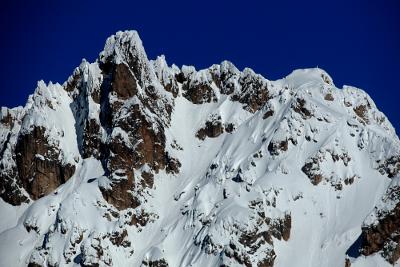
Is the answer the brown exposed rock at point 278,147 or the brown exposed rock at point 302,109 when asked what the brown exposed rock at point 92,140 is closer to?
the brown exposed rock at point 278,147

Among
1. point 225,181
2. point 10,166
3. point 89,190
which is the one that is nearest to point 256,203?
point 225,181

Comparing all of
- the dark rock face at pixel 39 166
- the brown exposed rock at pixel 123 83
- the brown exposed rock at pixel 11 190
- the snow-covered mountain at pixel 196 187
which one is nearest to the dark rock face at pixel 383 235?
the snow-covered mountain at pixel 196 187

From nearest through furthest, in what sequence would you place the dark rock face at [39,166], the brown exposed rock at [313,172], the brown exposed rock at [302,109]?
1. the brown exposed rock at [313,172]
2. the brown exposed rock at [302,109]
3. the dark rock face at [39,166]

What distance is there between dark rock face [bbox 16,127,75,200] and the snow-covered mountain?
262mm

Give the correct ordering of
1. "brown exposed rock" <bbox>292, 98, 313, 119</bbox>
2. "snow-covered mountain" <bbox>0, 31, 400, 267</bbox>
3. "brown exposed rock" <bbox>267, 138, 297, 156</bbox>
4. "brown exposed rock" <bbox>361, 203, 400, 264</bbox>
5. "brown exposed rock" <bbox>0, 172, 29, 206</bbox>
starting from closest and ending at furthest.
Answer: "brown exposed rock" <bbox>361, 203, 400, 264</bbox> < "snow-covered mountain" <bbox>0, 31, 400, 267</bbox> < "brown exposed rock" <bbox>267, 138, 297, 156</bbox> < "brown exposed rock" <bbox>292, 98, 313, 119</bbox> < "brown exposed rock" <bbox>0, 172, 29, 206</bbox>

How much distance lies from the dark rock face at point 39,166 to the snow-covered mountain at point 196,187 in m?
0.26

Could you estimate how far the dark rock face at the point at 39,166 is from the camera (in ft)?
630

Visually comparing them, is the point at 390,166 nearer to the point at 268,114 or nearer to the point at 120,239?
the point at 268,114

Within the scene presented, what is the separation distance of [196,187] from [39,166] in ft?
131

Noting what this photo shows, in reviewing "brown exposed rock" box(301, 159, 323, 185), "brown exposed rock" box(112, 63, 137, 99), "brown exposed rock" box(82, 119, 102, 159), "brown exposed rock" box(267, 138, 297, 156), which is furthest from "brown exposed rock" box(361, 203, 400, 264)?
"brown exposed rock" box(82, 119, 102, 159)

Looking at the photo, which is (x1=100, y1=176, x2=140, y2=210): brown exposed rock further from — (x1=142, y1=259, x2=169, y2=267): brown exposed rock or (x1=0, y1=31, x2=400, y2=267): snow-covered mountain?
(x1=142, y1=259, x2=169, y2=267): brown exposed rock

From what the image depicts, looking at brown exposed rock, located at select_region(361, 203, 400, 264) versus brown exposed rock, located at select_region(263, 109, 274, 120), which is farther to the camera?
brown exposed rock, located at select_region(263, 109, 274, 120)

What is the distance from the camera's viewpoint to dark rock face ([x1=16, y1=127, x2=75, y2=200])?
630ft

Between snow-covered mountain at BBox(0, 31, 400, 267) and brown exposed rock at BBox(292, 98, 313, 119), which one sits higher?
brown exposed rock at BBox(292, 98, 313, 119)
